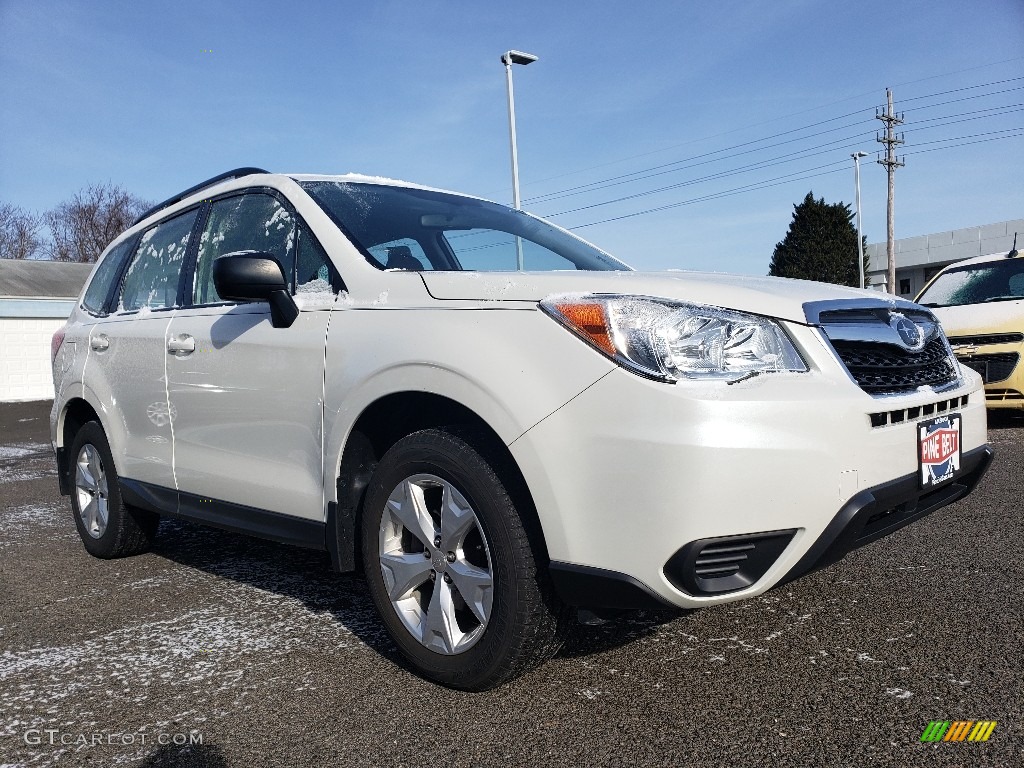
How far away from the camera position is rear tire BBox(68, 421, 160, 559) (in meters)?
4.34

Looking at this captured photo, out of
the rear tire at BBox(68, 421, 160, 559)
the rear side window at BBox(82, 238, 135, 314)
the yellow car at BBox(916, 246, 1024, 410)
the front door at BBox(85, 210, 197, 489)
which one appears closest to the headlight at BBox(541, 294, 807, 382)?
the front door at BBox(85, 210, 197, 489)

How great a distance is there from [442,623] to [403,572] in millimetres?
207

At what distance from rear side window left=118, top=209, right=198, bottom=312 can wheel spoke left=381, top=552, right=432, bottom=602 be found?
1.92 m

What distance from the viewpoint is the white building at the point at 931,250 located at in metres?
45.0

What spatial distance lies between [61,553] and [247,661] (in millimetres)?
2445

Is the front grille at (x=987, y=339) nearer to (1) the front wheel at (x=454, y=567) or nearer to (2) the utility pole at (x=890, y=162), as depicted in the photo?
(1) the front wheel at (x=454, y=567)

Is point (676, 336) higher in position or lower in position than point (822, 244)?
lower

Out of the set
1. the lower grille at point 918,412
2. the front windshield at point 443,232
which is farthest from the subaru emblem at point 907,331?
the front windshield at point 443,232

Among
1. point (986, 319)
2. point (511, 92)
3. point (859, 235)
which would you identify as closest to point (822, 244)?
point (859, 235)

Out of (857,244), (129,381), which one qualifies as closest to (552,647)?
(129,381)

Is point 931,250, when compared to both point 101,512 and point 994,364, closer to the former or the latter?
point 994,364

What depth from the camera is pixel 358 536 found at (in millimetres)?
2904

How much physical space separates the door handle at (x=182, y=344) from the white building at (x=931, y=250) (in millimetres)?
44911

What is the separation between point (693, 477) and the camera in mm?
2100
